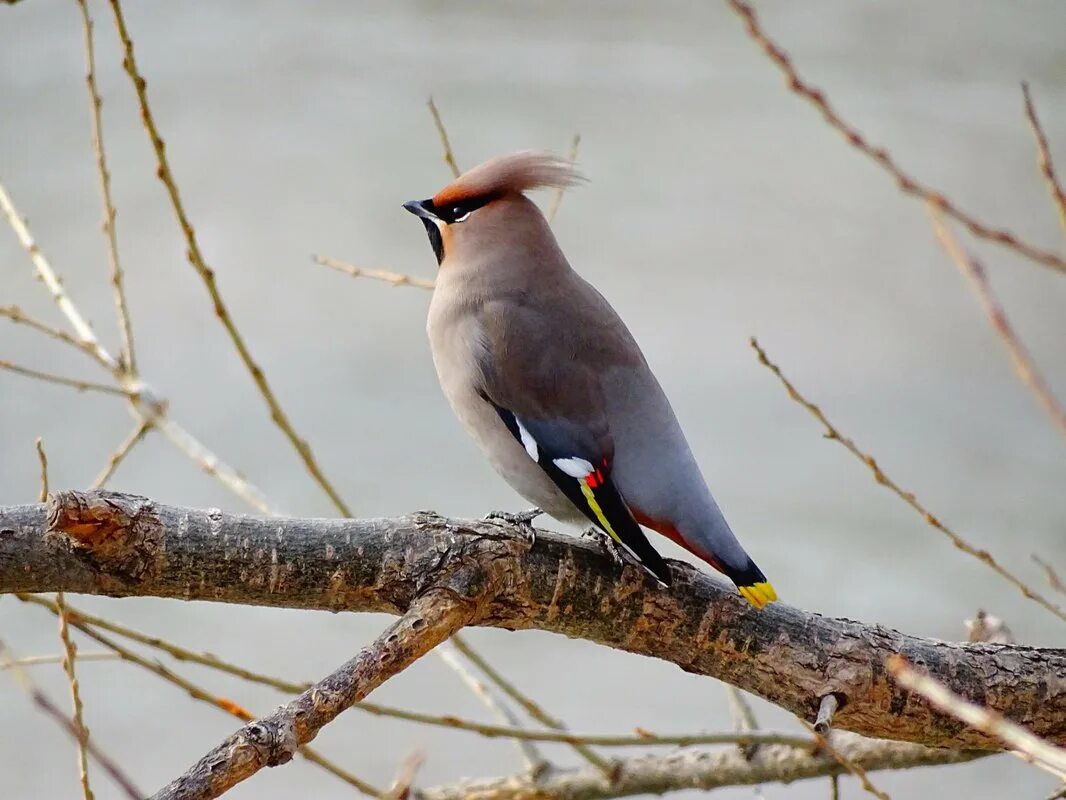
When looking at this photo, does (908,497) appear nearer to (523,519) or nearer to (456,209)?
(523,519)

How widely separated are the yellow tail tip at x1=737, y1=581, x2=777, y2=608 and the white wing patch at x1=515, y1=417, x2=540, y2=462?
279 millimetres

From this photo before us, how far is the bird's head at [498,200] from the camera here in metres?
1.71

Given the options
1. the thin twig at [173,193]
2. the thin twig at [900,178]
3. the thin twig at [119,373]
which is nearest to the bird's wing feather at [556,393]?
the thin twig at [173,193]

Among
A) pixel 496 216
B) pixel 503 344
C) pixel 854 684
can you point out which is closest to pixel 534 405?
pixel 503 344

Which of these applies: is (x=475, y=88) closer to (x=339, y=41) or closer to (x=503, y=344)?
(x=339, y=41)

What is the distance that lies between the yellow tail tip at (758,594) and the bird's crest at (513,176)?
1.94ft

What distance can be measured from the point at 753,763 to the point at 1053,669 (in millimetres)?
489

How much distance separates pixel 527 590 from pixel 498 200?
59cm

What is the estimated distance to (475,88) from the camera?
15.4 feet

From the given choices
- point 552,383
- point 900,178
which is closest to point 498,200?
point 552,383

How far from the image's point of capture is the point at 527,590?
1332 mm

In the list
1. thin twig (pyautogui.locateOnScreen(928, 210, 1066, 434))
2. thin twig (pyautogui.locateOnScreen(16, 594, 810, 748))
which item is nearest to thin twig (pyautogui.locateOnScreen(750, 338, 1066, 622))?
thin twig (pyautogui.locateOnScreen(16, 594, 810, 748))

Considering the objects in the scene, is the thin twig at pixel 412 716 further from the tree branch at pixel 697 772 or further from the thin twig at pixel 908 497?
the thin twig at pixel 908 497

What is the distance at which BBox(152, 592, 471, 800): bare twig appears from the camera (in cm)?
94
